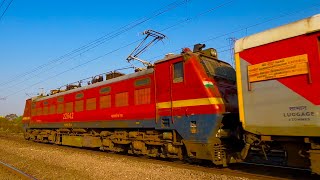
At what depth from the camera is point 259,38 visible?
750 cm

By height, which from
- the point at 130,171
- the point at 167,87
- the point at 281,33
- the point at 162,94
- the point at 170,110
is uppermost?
the point at 281,33

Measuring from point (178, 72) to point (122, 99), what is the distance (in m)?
3.79

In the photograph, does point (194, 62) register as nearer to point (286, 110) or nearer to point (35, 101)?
point (286, 110)

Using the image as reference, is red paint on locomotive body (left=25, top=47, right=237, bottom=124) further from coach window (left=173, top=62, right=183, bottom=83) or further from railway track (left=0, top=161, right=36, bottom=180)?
railway track (left=0, top=161, right=36, bottom=180)

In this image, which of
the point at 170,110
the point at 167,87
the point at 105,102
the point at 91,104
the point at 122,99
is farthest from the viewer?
the point at 91,104

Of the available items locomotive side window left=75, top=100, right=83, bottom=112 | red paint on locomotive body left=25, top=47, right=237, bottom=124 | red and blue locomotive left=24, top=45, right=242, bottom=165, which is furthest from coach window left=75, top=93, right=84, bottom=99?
red and blue locomotive left=24, top=45, right=242, bottom=165

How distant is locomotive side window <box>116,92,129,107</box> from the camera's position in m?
12.9

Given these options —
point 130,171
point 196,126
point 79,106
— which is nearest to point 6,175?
point 130,171

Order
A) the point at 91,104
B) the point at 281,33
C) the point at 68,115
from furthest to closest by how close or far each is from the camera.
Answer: the point at 68,115, the point at 91,104, the point at 281,33

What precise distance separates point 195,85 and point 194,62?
0.82m

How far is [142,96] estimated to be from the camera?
472 inches

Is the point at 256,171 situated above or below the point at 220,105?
below

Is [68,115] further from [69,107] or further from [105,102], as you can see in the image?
[105,102]

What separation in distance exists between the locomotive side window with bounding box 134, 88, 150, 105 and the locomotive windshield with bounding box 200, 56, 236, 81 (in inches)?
108
